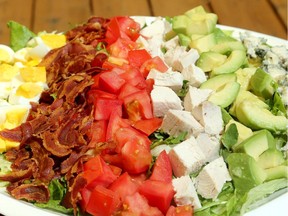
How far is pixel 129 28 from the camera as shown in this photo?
3012mm

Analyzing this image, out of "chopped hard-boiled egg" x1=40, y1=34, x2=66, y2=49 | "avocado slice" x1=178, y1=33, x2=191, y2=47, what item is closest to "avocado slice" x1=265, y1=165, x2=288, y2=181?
"avocado slice" x1=178, y1=33, x2=191, y2=47

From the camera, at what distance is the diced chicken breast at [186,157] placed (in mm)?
2066

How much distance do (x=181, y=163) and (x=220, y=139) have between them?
0.20m

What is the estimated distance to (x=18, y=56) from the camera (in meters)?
2.97

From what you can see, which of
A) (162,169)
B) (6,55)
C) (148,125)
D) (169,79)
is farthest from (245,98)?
(6,55)

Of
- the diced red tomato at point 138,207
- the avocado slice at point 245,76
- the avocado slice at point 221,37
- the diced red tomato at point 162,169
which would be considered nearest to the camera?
the diced red tomato at point 138,207

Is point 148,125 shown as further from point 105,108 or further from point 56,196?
point 56,196

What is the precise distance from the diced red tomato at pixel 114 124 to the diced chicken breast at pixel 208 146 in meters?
0.31

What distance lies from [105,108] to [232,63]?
640 millimetres

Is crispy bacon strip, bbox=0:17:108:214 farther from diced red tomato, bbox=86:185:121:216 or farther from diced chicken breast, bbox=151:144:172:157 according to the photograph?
diced chicken breast, bbox=151:144:172:157

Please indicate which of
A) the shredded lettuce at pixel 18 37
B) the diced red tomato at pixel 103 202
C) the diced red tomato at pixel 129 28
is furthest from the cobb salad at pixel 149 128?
the shredded lettuce at pixel 18 37

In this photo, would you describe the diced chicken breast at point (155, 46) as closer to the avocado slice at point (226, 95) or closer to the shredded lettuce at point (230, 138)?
the avocado slice at point (226, 95)

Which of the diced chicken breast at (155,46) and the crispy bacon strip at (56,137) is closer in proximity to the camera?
the crispy bacon strip at (56,137)

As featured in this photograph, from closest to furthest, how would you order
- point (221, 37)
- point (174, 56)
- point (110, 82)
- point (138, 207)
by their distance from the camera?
point (138, 207), point (110, 82), point (174, 56), point (221, 37)
